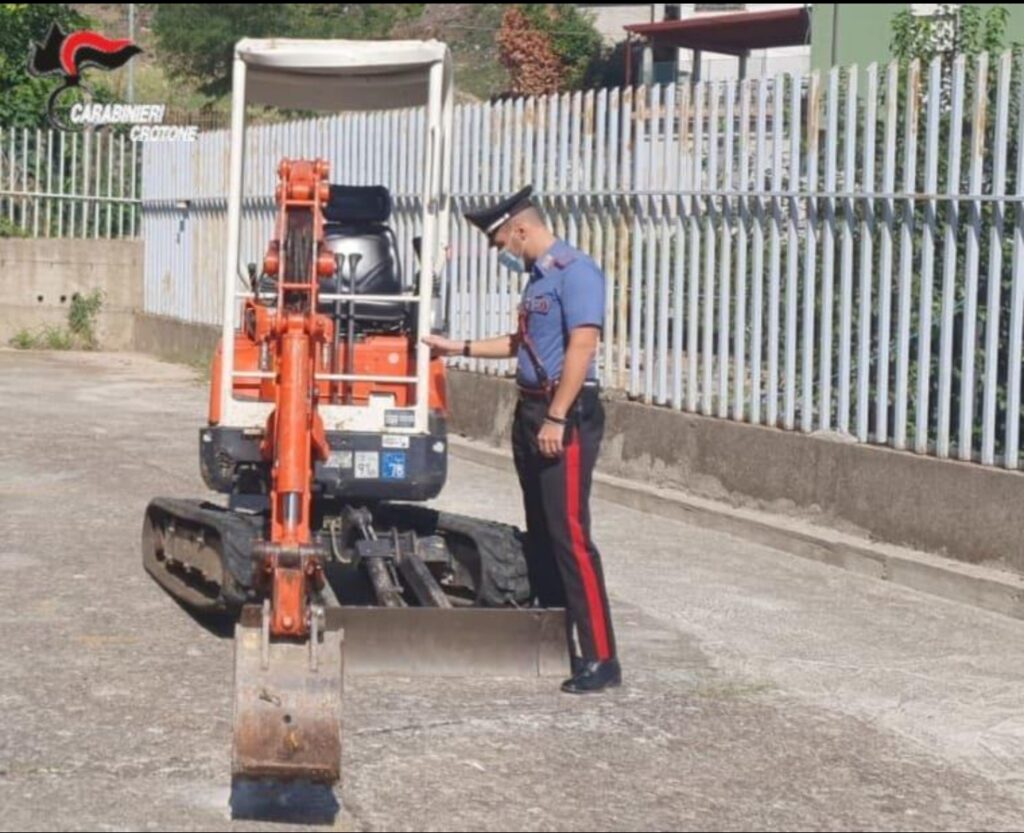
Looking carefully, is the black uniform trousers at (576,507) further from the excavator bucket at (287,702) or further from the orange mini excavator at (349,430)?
the excavator bucket at (287,702)

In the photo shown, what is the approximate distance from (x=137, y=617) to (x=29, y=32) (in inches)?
924

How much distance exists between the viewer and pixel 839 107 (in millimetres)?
11891

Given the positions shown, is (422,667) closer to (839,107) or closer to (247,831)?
(247,831)

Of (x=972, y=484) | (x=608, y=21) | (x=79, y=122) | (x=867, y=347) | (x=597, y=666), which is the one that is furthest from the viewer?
(x=608, y=21)

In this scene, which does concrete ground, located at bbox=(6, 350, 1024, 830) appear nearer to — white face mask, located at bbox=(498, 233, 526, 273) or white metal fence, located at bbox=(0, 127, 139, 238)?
white face mask, located at bbox=(498, 233, 526, 273)

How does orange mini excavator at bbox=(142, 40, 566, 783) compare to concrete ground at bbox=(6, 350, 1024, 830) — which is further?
orange mini excavator at bbox=(142, 40, 566, 783)

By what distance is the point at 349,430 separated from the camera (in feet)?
30.6

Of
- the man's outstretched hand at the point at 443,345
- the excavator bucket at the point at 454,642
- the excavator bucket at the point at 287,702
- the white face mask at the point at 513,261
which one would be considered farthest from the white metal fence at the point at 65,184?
the excavator bucket at the point at 287,702

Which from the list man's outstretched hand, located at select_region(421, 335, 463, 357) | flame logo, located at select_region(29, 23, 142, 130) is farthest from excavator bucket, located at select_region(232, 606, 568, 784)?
flame logo, located at select_region(29, 23, 142, 130)

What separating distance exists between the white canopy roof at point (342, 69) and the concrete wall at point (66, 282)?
47.4ft

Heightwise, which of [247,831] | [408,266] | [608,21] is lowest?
[247,831]

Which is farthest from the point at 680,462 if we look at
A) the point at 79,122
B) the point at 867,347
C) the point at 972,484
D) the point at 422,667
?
the point at 79,122

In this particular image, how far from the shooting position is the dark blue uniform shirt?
8.14 m

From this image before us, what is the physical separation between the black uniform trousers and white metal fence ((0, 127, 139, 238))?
16.7 meters
